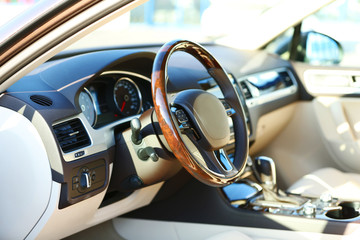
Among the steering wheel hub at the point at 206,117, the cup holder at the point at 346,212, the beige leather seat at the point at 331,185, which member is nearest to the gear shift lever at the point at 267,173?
the beige leather seat at the point at 331,185

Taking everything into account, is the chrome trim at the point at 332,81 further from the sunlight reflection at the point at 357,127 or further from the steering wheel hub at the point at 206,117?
the steering wheel hub at the point at 206,117

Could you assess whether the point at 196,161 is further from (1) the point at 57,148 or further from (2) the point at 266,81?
(2) the point at 266,81

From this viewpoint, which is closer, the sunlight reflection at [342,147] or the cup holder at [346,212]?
the cup holder at [346,212]

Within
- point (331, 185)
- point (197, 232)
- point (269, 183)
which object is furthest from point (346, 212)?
point (197, 232)

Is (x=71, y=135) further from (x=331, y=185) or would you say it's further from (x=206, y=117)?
(x=331, y=185)

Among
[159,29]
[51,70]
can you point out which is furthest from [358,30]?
[51,70]

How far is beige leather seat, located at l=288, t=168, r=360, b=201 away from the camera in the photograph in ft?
7.27

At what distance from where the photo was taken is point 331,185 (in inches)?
91.0

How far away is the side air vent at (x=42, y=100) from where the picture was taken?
1558 mm

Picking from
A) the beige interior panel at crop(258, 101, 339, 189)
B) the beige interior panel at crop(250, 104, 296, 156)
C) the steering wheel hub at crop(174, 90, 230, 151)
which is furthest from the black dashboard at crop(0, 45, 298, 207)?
the beige interior panel at crop(258, 101, 339, 189)

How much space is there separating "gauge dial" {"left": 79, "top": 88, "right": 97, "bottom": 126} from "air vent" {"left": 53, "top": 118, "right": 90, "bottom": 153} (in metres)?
0.12

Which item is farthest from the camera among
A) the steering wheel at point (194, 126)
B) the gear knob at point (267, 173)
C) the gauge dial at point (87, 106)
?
the gear knob at point (267, 173)

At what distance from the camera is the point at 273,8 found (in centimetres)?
287

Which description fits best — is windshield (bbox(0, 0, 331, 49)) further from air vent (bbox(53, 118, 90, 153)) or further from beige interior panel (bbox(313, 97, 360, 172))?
air vent (bbox(53, 118, 90, 153))
